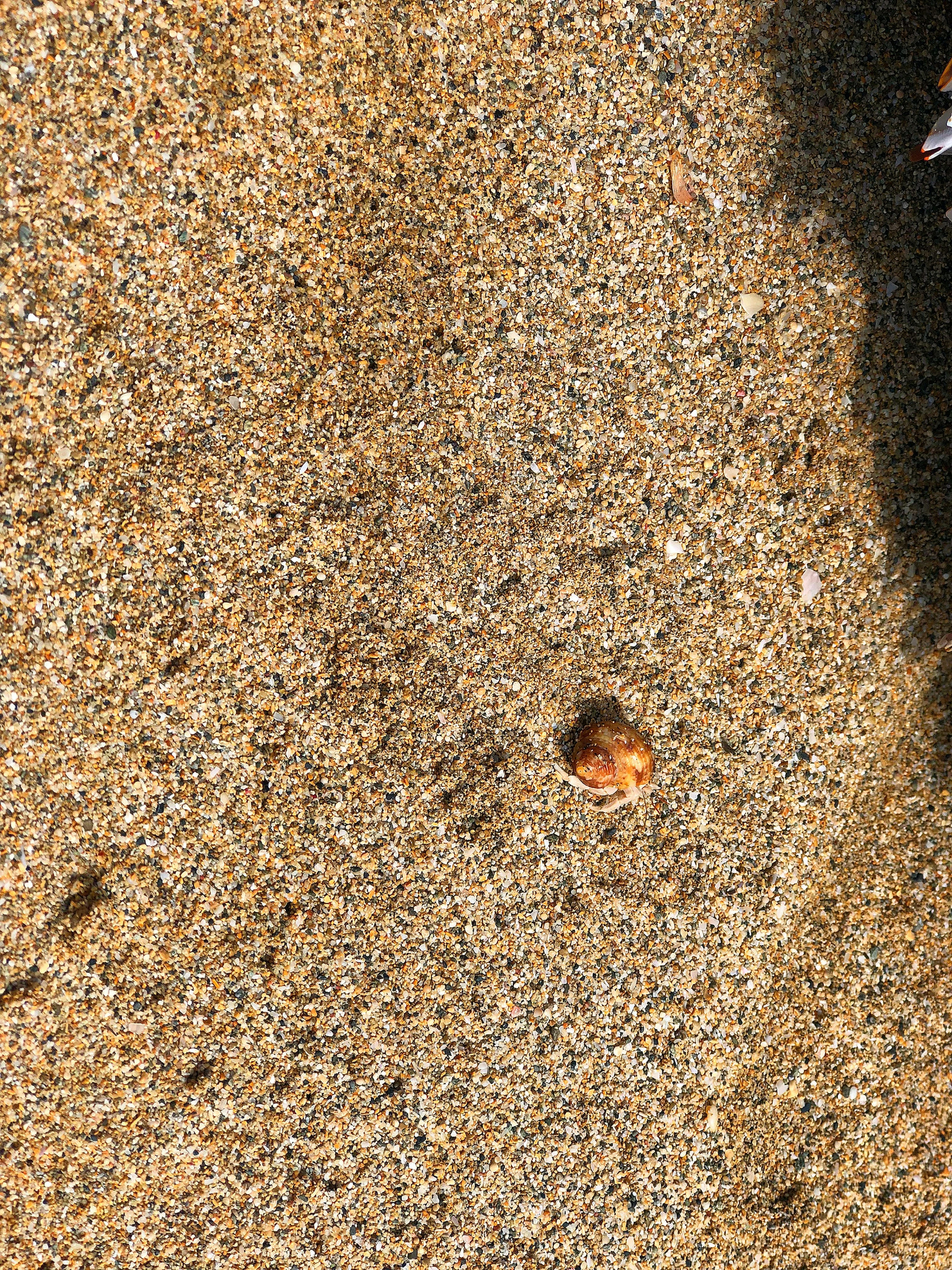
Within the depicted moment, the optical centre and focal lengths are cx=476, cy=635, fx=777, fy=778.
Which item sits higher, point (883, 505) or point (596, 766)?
point (883, 505)

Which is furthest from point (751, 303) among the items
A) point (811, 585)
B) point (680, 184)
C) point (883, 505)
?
point (811, 585)

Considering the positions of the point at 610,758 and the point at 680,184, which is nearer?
the point at 610,758

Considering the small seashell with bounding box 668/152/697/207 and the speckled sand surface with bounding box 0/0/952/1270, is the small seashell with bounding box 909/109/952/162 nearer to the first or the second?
the speckled sand surface with bounding box 0/0/952/1270

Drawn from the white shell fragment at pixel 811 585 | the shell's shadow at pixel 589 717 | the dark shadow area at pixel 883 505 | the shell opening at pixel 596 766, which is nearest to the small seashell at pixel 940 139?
the dark shadow area at pixel 883 505

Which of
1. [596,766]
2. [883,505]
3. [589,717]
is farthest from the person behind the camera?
[883,505]

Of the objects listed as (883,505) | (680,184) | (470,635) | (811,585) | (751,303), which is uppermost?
(680,184)

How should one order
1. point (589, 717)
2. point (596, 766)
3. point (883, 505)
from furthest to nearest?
point (883, 505)
point (589, 717)
point (596, 766)

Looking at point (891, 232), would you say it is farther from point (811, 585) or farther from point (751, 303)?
point (811, 585)

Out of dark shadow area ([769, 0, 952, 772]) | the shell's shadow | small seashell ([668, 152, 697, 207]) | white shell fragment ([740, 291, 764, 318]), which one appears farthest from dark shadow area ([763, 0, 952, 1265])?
the shell's shadow
